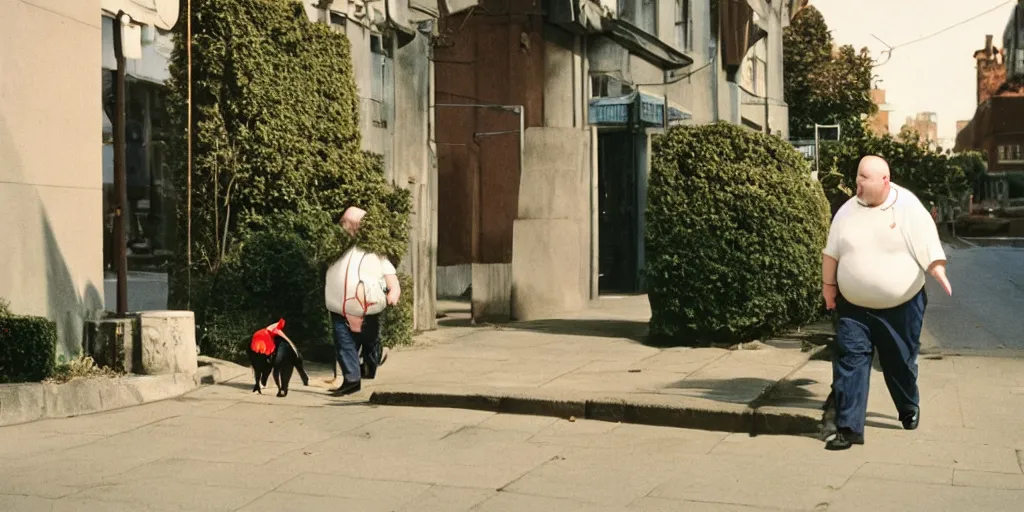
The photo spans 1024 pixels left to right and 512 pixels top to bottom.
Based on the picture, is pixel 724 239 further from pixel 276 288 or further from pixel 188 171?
pixel 188 171

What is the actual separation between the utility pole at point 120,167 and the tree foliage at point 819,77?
37.1 m

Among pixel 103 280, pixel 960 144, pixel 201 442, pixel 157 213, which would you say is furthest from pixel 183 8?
pixel 960 144

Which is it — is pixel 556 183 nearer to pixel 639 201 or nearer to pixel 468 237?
pixel 468 237

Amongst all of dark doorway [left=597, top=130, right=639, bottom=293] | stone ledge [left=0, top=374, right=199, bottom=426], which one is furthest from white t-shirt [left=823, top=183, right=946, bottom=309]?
dark doorway [left=597, top=130, right=639, bottom=293]

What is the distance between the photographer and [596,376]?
36.6 ft

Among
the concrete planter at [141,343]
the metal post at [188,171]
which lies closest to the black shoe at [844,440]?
the concrete planter at [141,343]

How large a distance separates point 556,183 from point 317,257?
20.6 ft

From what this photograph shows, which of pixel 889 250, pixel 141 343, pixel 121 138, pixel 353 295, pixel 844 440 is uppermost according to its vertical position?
pixel 121 138

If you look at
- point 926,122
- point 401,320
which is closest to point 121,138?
point 401,320

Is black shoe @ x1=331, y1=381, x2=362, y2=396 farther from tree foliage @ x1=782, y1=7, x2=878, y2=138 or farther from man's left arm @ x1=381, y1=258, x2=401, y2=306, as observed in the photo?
tree foliage @ x1=782, y1=7, x2=878, y2=138

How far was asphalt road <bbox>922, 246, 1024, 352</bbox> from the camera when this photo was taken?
1355 centimetres

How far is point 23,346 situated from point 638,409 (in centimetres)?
443

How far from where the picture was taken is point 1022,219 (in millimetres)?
60906

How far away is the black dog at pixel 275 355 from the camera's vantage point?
1043 centimetres
